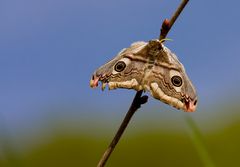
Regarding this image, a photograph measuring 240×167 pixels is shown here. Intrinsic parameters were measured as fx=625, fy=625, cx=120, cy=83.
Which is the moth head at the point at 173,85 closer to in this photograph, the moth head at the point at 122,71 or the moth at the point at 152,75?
the moth at the point at 152,75

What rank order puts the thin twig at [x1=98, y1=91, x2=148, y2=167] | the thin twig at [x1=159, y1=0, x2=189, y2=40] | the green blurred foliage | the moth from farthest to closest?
the green blurred foliage
the moth
the thin twig at [x1=159, y1=0, x2=189, y2=40]
the thin twig at [x1=98, y1=91, x2=148, y2=167]

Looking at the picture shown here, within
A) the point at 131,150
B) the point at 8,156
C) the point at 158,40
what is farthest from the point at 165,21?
the point at 131,150

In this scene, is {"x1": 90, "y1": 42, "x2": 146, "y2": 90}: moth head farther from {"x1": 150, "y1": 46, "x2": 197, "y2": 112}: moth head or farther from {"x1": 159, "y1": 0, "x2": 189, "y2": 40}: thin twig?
{"x1": 159, "y1": 0, "x2": 189, "y2": 40}: thin twig

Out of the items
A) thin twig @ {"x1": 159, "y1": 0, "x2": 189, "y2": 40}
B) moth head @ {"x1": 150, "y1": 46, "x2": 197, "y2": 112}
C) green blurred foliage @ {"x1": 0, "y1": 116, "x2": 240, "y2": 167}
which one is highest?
thin twig @ {"x1": 159, "y1": 0, "x2": 189, "y2": 40}

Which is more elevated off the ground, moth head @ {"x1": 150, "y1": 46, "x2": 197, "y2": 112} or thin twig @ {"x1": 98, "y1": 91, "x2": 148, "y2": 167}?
moth head @ {"x1": 150, "y1": 46, "x2": 197, "y2": 112}

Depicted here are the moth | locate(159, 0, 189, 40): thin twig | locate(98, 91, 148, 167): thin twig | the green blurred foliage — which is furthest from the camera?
the green blurred foliage

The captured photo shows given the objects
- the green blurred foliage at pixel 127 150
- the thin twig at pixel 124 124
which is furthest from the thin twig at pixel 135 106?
the green blurred foliage at pixel 127 150

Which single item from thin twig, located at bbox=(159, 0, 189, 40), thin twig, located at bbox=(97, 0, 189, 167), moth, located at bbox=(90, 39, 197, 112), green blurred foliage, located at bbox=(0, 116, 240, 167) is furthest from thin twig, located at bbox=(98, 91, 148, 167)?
green blurred foliage, located at bbox=(0, 116, 240, 167)

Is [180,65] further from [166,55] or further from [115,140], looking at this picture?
[115,140]

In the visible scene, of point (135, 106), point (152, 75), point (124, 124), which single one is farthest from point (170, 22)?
point (124, 124)
